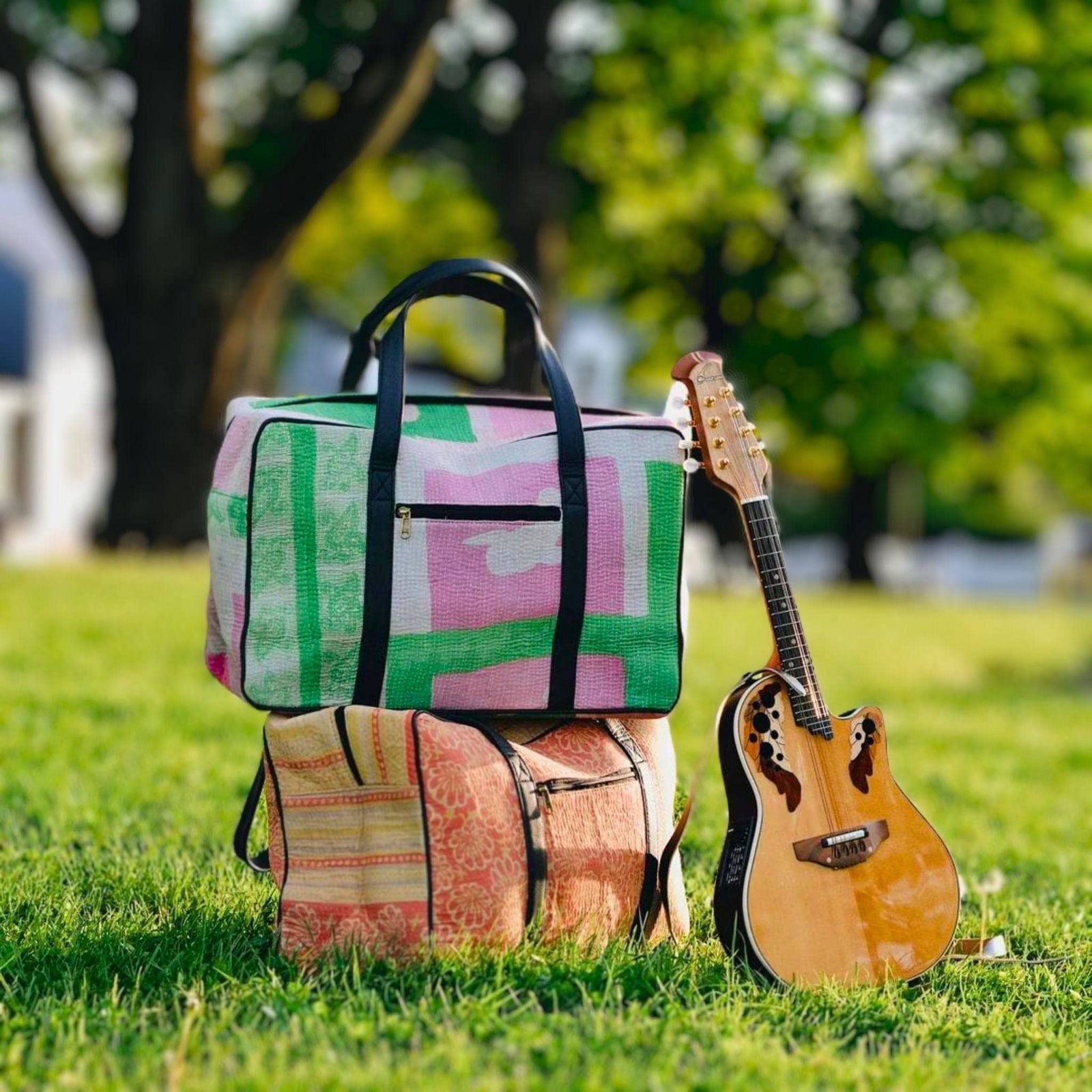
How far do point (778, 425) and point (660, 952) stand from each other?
66.0 ft

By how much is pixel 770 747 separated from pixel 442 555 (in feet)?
2.38

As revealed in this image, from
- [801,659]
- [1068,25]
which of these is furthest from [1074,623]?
[801,659]

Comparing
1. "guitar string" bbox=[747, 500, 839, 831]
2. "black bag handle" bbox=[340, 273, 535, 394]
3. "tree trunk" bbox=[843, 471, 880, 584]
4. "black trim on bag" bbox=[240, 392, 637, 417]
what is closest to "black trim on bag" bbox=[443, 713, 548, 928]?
"guitar string" bbox=[747, 500, 839, 831]

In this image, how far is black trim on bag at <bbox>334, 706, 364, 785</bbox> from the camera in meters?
2.68

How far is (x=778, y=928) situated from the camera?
2.75 metres

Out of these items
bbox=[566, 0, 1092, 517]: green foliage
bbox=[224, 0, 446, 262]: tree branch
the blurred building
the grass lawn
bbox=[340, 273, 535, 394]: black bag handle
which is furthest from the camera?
the blurred building

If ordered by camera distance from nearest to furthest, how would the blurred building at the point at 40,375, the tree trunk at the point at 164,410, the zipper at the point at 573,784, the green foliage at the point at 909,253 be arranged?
the zipper at the point at 573,784
the tree trunk at the point at 164,410
the green foliage at the point at 909,253
the blurred building at the point at 40,375

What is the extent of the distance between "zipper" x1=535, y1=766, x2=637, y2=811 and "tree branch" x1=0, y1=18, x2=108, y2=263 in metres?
10.1

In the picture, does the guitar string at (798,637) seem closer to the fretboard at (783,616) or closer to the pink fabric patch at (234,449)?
the fretboard at (783,616)

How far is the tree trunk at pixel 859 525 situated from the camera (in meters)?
24.3

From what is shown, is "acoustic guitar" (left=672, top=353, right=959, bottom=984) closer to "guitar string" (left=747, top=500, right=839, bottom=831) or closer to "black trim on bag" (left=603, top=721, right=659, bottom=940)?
"guitar string" (left=747, top=500, right=839, bottom=831)

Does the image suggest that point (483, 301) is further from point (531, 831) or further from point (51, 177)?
point (51, 177)

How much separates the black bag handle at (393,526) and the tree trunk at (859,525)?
2189 cm

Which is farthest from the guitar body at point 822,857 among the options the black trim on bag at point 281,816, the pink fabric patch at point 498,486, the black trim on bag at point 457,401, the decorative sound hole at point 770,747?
the black trim on bag at point 281,816
